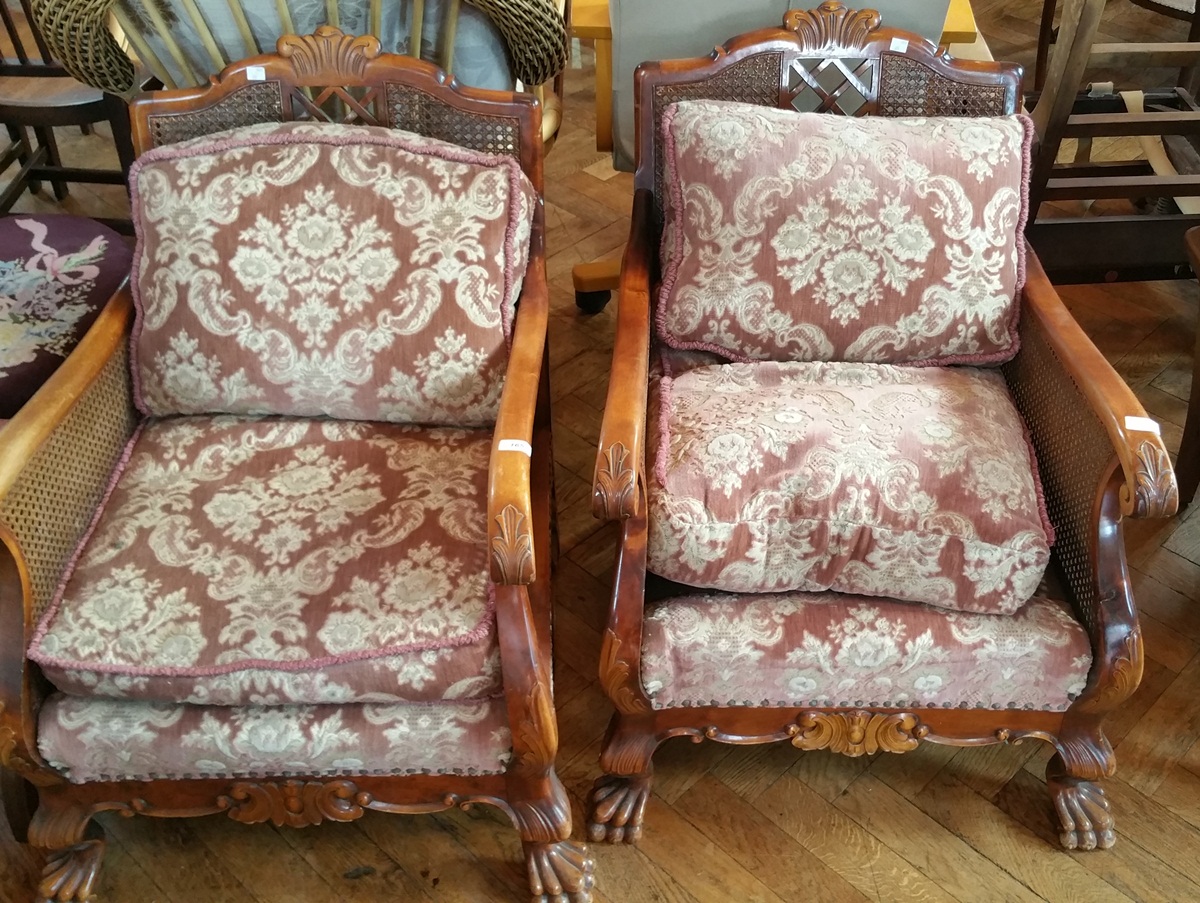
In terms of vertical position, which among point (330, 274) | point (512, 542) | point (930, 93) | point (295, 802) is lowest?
point (295, 802)

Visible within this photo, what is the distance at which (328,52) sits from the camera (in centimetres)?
150

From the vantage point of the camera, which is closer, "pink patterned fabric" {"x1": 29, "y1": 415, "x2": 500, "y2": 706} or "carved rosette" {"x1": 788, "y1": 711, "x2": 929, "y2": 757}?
"pink patterned fabric" {"x1": 29, "y1": 415, "x2": 500, "y2": 706}

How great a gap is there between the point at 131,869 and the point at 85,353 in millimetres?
666

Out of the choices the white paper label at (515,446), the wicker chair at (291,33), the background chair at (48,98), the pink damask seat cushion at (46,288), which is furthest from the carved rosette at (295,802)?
the background chair at (48,98)

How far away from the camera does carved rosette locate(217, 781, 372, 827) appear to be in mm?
1296

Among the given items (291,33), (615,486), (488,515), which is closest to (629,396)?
(615,486)

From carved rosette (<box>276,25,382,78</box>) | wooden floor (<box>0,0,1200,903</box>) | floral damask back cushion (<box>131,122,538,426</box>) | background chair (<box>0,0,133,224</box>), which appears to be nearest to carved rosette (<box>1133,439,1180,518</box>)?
wooden floor (<box>0,0,1200,903</box>)

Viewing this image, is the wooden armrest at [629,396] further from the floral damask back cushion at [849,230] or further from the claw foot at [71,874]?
the claw foot at [71,874]

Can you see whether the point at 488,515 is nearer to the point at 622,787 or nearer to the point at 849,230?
the point at 622,787

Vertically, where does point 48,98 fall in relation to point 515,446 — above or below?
above

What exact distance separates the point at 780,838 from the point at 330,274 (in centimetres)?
94

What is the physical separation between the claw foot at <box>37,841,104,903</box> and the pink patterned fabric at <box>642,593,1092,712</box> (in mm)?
725

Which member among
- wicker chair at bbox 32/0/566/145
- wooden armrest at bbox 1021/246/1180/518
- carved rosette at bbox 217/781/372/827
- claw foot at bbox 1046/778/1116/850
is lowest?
claw foot at bbox 1046/778/1116/850

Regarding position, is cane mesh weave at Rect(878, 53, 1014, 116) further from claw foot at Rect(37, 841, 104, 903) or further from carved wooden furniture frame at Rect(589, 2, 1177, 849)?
claw foot at Rect(37, 841, 104, 903)
